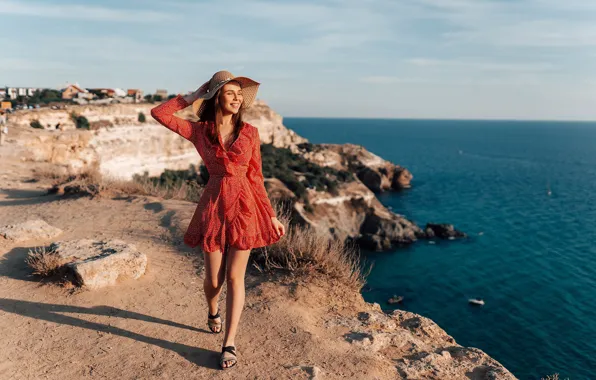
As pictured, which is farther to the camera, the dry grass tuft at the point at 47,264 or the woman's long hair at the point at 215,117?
the dry grass tuft at the point at 47,264

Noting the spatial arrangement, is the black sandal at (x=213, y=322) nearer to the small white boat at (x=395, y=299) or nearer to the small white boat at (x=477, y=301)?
the small white boat at (x=395, y=299)

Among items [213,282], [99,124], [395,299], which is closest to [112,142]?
[99,124]

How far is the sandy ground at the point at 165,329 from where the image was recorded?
3.60 m

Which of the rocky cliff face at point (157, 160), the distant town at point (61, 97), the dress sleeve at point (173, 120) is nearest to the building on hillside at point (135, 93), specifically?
the distant town at point (61, 97)

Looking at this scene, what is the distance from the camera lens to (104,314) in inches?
177

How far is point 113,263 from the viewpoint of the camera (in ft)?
16.8

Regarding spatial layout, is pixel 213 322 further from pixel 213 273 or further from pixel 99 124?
pixel 99 124

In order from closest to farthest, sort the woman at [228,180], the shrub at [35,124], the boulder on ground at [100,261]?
the woman at [228,180], the boulder on ground at [100,261], the shrub at [35,124]

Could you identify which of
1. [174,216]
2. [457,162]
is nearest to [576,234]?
[174,216]

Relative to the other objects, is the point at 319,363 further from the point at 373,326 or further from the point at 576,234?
the point at 576,234

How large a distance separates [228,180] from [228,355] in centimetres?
153

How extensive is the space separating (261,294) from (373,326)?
4.52 ft

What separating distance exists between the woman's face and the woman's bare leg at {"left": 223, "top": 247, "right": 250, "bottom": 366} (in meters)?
1.21

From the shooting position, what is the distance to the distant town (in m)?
31.8
